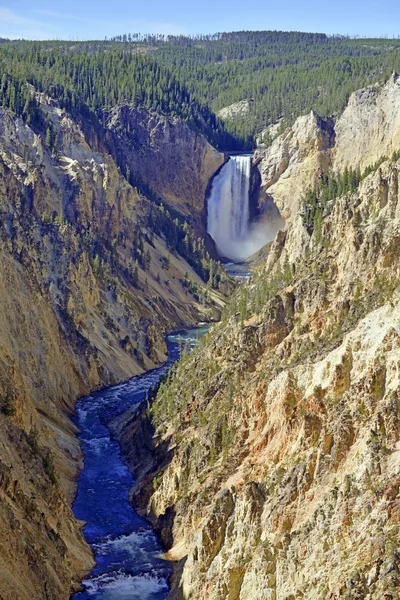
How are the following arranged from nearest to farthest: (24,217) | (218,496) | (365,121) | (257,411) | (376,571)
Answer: (376,571)
(218,496)
(257,411)
(24,217)
(365,121)

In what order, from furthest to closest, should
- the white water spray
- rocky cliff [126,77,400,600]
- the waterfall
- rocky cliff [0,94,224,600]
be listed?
the waterfall, the white water spray, rocky cliff [0,94,224,600], rocky cliff [126,77,400,600]

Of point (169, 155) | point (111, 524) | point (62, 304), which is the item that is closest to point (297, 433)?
point (111, 524)

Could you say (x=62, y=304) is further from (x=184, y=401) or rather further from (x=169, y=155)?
(x=169, y=155)

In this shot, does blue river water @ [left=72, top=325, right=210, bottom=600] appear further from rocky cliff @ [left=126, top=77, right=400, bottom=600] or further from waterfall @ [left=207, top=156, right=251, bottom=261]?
waterfall @ [left=207, top=156, right=251, bottom=261]

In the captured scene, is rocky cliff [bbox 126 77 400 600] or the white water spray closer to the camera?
rocky cliff [bbox 126 77 400 600]

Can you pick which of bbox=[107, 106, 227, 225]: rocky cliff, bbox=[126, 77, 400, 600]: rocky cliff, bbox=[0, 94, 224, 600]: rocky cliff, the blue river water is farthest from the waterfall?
bbox=[126, 77, 400, 600]: rocky cliff

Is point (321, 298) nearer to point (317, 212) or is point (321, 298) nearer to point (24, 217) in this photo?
point (317, 212)

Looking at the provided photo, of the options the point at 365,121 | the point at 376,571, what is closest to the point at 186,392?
the point at 376,571
